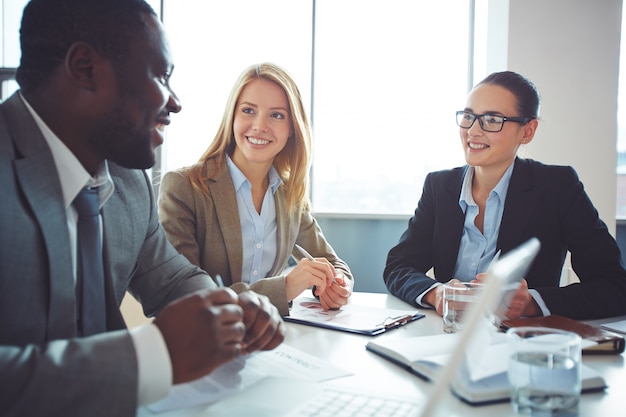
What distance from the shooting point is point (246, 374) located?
1.02 metres

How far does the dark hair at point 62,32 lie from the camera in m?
1.02

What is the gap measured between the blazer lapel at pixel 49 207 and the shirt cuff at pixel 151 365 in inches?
9.2

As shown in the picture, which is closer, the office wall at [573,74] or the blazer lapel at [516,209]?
the blazer lapel at [516,209]

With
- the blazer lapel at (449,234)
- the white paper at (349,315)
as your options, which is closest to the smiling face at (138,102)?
the white paper at (349,315)

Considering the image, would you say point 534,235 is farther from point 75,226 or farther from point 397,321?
point 75,226

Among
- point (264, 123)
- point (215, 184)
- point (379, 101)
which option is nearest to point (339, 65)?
point (379, 101)

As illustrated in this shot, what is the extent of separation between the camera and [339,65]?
13.1 feet

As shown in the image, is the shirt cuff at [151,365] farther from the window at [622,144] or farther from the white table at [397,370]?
the window at [622,144]

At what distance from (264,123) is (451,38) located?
8.19ft

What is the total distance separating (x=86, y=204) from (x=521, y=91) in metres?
1.79

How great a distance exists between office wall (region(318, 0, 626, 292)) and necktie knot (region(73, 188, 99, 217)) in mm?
3060

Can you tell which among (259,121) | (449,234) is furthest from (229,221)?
(449,234)

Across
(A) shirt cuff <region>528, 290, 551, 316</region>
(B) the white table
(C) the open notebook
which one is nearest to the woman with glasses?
(A) shirt cuff <region>528, 290, 551, 316</region>

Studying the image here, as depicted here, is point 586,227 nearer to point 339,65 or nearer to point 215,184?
point 215,184
